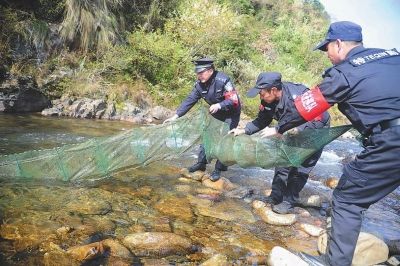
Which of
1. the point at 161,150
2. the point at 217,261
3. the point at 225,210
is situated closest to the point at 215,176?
the point at 225,210

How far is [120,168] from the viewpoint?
4.80 m

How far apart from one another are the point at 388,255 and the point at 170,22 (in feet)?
47.2

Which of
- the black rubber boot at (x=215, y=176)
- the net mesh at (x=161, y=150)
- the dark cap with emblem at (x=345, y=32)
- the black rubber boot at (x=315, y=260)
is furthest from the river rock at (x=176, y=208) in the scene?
the dark cap with emblem at (x=345, y=32)

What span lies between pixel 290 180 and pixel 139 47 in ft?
36.2

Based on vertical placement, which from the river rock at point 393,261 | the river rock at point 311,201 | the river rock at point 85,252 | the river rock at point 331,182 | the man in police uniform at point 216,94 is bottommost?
the river rock at point 331,182

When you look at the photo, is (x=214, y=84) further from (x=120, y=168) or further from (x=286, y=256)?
(x=286, y=256)

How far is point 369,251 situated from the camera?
3439 mm

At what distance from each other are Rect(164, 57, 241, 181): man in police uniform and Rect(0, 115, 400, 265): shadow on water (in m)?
0.87

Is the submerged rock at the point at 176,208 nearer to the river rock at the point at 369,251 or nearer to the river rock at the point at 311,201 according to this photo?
the river rock at the point at 311,201

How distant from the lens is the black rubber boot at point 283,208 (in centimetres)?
470

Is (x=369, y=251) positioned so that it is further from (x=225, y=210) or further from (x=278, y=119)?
(x=225, y=210)

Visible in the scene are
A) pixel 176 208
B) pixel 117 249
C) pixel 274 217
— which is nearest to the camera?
pixel 117 249

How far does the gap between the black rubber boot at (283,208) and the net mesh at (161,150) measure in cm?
56

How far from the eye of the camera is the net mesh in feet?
14.5
